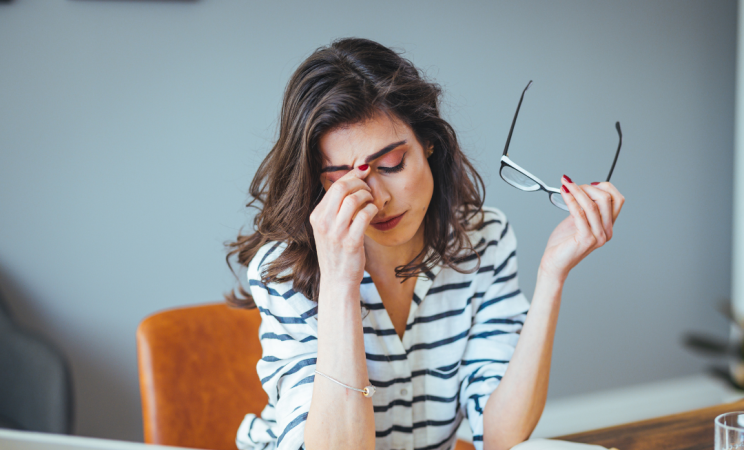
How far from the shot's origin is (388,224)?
96 cm

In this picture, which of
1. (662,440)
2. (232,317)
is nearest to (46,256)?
(232,317)

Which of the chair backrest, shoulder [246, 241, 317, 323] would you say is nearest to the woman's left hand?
shoulder [246, 241, 317, 323]

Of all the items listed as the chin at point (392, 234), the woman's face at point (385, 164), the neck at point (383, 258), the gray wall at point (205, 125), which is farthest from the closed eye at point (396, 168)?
the gray wall at point (205, 125)

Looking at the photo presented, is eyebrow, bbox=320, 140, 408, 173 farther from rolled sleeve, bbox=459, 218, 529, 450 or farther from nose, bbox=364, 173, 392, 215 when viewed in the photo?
rolled sleeve, bbox=459, 218, 529, 450

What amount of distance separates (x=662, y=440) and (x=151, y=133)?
165 centimetres

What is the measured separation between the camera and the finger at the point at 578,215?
2.81ft

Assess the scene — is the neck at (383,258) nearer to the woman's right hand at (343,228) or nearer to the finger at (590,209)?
the woman's right hand at (343,228)

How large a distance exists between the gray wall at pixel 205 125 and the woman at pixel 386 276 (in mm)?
802

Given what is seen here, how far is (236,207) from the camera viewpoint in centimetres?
185

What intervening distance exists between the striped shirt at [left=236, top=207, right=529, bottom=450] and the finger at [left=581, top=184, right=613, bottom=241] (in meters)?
0.30

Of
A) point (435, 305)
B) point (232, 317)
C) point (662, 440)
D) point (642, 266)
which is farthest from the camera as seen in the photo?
point (642, 266)

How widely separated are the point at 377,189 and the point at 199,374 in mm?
582

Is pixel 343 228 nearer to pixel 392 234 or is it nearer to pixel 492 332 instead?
pixel 392 234

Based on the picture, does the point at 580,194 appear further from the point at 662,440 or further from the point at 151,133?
the point at 151,133
